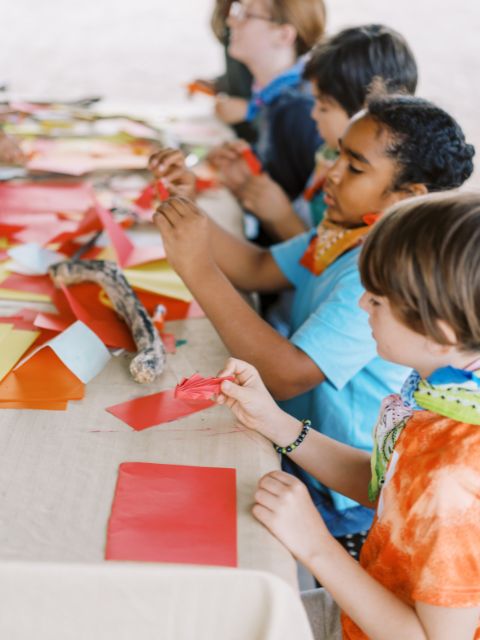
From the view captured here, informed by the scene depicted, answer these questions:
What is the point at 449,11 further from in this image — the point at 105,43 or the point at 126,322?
the point at 126,322

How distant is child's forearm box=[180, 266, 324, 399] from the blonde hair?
1508 mm

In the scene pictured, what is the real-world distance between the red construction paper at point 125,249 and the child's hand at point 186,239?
0.89 ft

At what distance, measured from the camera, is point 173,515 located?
804 mm

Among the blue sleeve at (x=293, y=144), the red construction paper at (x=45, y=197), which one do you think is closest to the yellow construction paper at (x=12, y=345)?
the red construction paper at (x=45, y=197)

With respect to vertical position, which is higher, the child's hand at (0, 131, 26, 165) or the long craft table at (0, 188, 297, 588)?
the long craft table at (0, 188, 297, 588)

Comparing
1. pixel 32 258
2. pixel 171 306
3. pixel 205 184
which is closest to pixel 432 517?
pixel 171 306

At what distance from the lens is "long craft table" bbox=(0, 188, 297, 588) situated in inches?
30.0

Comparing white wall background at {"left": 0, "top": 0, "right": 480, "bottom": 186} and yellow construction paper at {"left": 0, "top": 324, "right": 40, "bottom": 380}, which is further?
white wall background at {"left": 0, "top": 0, "right": 480, "bottom": 186}

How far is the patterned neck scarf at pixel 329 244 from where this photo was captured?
4.33 feet

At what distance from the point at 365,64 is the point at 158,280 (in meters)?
0.73

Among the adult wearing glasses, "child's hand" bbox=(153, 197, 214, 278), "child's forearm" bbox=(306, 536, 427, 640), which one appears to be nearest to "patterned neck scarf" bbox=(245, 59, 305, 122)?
the adult wearing glasses

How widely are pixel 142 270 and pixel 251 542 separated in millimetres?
769

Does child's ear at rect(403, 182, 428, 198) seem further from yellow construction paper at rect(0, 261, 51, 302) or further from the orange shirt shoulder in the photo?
yellow construction paper at rect(0, 261, 51, 302)

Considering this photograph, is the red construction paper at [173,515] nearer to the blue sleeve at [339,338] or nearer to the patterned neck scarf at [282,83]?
the blue sleeve at [339,338]
